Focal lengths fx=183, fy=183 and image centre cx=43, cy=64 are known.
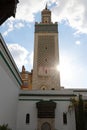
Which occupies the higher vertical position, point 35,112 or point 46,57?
point 46,57

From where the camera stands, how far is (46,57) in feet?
99.1

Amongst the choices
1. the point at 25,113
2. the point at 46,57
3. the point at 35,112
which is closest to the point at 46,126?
the point at 35,112

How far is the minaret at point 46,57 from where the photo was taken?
28.6 m

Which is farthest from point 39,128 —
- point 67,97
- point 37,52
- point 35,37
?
point 35,37

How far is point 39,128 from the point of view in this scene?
716 inches

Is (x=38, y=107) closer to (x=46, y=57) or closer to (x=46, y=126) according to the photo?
(x=46, y=126)

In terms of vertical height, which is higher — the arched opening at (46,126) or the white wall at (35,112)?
the white wall at (35,112)

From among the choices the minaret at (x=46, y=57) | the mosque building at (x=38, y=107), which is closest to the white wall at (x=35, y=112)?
the mosque building at (x=38, y=107)

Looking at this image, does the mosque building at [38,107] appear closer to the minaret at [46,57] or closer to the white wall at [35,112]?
the white wall at [35,112]

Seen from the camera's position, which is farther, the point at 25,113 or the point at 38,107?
the point at 25,113

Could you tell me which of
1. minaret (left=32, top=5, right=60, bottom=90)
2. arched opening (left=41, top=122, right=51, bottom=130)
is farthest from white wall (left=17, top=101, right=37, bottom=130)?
minaret (left=32, top=5, right=60, bottom=90)

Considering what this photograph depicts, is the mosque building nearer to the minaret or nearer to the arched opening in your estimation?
the arched opening

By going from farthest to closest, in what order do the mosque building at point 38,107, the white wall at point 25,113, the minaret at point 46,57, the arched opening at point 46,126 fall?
the minaret at point 46,57 → the white wall at point 25,113 → the arched opening at point 46,126 → the mosque building at point 38,107

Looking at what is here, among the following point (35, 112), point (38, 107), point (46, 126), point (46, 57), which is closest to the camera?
point (46, 126)
